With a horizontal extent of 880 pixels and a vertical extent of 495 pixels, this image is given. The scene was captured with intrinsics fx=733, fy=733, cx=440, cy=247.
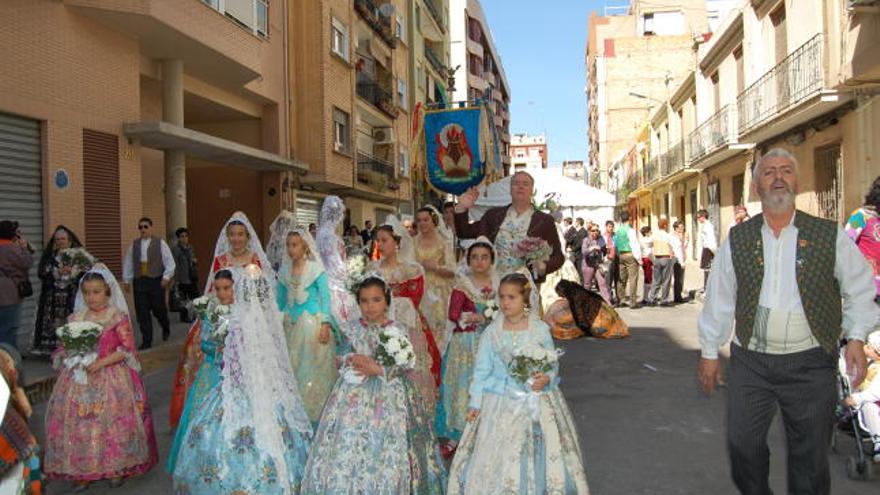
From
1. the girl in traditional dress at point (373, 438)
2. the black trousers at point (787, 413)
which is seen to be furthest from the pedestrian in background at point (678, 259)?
the black trousers at point (787, 413)

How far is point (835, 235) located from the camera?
355 centimetres

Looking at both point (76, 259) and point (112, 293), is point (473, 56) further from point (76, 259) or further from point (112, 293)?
point (112, 293)

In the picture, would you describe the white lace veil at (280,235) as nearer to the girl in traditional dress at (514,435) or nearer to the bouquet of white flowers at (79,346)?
the bouquet of white flowers at (79,346)

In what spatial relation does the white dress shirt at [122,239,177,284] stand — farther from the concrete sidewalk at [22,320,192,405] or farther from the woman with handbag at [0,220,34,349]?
the woman with handbag at [0,220,34,349]

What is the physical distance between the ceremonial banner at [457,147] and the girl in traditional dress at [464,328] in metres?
6.49

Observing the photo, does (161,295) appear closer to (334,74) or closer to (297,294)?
(297,294)

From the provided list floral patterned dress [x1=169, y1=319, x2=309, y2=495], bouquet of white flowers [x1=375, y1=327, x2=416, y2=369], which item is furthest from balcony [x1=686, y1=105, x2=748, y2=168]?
floral patterned dress [x1=169, y1=319, x2=309, y2=495]

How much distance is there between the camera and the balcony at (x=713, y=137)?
76.6ft

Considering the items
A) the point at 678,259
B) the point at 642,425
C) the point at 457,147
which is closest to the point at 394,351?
the point at 642,425

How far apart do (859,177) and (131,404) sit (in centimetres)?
1482

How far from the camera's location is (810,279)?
3516mm

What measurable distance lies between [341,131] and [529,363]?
68.9 ft

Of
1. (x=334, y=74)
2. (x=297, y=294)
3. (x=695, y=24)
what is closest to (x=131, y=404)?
(x=297, y=294)

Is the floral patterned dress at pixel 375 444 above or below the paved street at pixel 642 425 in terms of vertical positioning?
above
